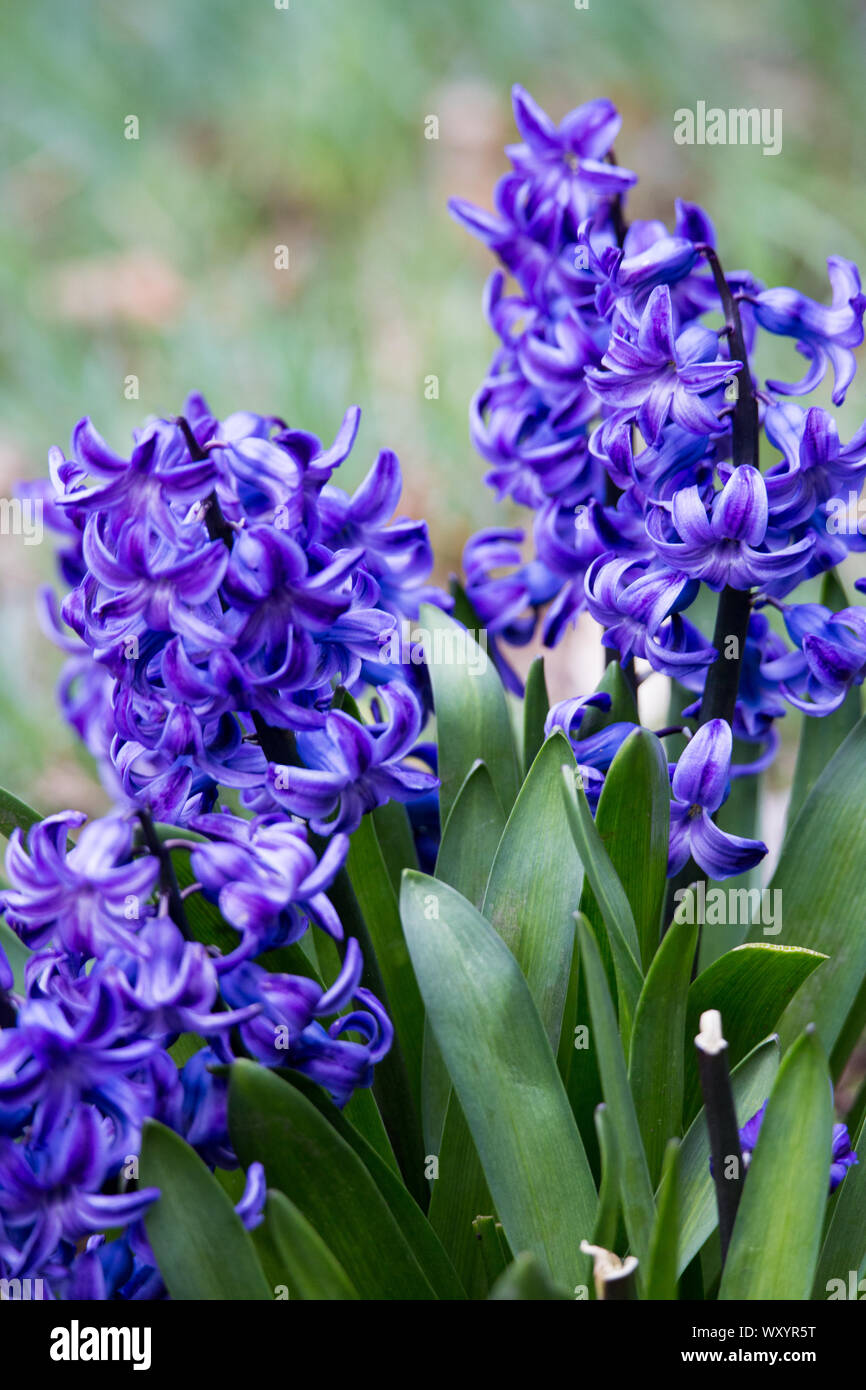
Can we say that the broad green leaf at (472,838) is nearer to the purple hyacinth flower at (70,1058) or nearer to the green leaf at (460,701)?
the green leaf at (460,701)

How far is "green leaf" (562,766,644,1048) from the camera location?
3.29 feet

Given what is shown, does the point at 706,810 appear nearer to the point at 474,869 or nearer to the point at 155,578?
the point at 474,869

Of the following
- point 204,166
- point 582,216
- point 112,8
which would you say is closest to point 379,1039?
point 582,216

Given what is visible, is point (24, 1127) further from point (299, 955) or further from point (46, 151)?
point (46, 151)

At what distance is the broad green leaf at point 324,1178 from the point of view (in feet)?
3.09

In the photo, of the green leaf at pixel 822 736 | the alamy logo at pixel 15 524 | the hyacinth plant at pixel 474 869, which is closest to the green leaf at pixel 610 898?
the hyacinth plant at pixel 474 869

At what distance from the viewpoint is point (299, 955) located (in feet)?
3.69

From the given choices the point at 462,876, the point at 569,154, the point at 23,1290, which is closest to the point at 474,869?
the point at 462,876

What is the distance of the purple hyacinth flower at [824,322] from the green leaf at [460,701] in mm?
388

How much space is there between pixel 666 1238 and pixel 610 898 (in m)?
0.25

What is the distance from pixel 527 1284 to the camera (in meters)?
0.82

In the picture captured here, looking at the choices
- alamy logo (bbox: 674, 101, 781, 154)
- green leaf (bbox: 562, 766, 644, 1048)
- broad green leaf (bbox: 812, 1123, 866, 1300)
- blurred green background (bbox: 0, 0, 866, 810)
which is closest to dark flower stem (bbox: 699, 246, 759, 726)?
green leaf (bbox: 562, 766, 644, 1048)

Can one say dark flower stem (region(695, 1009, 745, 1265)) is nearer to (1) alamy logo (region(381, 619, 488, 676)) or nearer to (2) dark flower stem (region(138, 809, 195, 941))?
(2) dark flower stem (region(138, 809, 195, 941))
